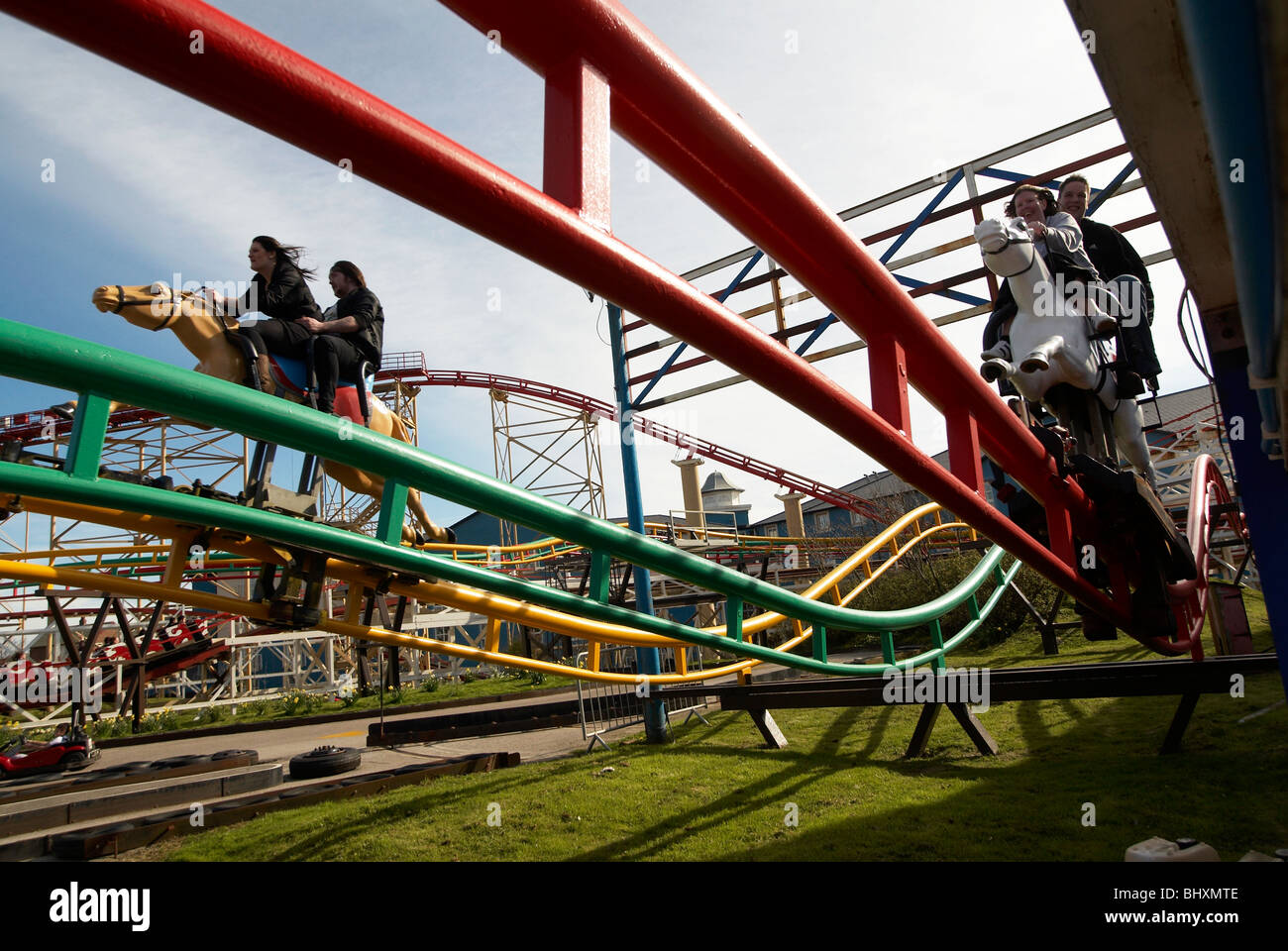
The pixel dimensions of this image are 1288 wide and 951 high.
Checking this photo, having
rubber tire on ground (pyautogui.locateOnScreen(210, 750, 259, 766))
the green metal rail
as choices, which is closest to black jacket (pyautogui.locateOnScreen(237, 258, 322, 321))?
the green metal rail

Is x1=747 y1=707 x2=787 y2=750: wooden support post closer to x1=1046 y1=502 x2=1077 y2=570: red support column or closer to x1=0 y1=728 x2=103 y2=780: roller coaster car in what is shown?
x1=1046 y1=502 x2=1077 y2=570: red support column

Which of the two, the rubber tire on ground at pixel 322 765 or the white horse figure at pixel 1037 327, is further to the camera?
the rubber tire on ground at pixel 322 765

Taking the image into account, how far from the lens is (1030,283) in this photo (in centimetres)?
307

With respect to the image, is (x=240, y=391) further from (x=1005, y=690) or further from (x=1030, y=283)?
(x=1005, y=690)

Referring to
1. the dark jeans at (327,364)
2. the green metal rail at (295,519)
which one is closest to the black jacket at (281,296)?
the dark jeans at (327,364)

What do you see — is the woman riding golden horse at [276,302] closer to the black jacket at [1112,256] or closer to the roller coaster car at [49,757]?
the black jacket at [1112,256]

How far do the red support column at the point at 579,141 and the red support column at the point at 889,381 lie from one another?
0.98 meters

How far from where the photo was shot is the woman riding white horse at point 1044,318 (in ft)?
9.55

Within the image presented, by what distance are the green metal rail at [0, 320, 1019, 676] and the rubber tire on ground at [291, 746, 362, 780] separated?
6046 mm

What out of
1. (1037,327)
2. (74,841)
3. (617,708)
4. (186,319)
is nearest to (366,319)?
(186,319)

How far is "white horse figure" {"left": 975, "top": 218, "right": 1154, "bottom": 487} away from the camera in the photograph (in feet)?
9.46

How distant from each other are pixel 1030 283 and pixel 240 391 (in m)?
2.88
